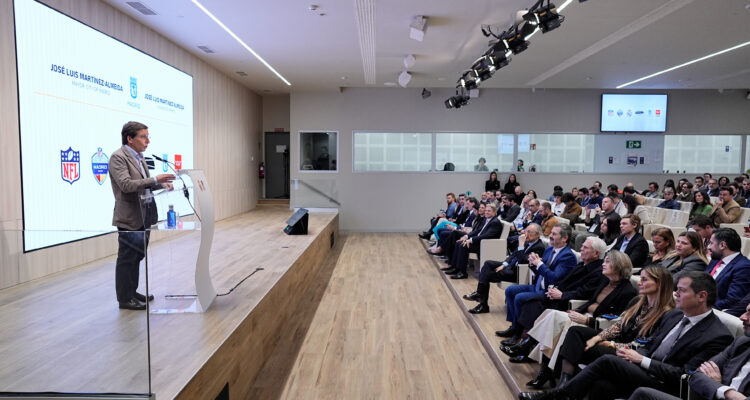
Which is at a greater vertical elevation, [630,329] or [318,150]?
[318,150]

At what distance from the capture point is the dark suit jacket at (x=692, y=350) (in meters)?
2.67

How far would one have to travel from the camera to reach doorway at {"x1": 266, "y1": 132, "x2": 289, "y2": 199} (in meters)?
14.7

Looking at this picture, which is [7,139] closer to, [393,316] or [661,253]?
[393,316]

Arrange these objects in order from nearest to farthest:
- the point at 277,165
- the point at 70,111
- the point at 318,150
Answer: the point at 70,111, the point at 318,150, the point at 277,165

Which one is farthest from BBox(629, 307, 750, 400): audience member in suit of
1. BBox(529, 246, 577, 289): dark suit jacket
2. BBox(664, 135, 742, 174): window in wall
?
BBox(664, 135, 742, 174): window in wall

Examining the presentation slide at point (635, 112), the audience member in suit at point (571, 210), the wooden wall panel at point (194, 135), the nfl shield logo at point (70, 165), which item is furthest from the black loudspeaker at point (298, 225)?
the presentation slide at point (635, 112)

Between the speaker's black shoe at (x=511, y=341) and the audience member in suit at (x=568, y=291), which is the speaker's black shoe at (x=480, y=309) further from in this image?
the audience member in suit at (x=568, y=291)

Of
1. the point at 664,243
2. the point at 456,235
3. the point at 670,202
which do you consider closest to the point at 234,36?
the point at 456,235

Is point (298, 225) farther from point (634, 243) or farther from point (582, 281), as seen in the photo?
point (582, 281)

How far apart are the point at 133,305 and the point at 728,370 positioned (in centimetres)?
292

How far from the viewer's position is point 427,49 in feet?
29.0

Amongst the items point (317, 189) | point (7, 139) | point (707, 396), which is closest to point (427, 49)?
point (317, 189)

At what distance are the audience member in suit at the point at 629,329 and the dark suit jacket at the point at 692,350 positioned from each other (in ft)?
1.03

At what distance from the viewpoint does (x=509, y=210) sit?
30.9 ft
